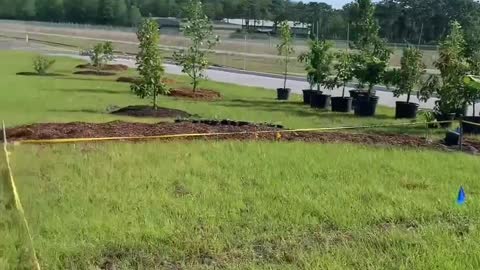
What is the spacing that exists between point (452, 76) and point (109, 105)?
9.34 metres

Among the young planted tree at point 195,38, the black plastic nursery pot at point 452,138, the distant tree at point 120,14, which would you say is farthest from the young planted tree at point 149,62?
the distant tree at point 120,14

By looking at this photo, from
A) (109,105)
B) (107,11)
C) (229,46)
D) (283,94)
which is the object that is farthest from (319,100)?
(107,11)

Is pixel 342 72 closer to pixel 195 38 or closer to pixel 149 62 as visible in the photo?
pixel 195 38

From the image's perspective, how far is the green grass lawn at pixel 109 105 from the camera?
15.5m

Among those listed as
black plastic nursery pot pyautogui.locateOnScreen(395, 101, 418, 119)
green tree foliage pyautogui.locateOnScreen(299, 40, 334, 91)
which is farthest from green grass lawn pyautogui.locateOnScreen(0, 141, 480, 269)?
green tree foliage pyautogui.locateOnScreen(299, 40, 334, 91)

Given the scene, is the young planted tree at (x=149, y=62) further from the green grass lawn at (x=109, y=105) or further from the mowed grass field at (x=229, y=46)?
the mowed grass field at (x=229, y=46)

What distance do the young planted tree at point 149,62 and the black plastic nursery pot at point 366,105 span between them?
555cm

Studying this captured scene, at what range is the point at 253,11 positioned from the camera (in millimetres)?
103938

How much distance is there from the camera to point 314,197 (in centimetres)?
680

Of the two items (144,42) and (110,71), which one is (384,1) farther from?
(144,42)

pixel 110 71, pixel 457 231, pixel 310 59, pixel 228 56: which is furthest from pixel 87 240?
pixel 228 56

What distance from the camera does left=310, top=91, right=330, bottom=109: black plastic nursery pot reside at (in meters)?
19.9

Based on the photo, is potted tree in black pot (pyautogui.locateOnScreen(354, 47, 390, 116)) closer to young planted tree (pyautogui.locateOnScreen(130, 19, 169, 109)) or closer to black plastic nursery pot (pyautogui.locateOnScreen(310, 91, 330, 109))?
black plastic nursery pot (pyautogui.locateOnScreen(310, 91, 330, 109))

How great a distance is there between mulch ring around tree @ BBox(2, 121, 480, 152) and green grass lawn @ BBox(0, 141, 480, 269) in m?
1.54
